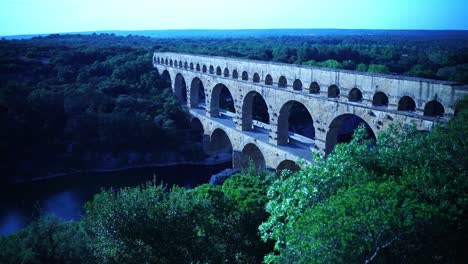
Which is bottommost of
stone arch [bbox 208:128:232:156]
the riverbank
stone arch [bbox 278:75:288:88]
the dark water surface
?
the dark water surface

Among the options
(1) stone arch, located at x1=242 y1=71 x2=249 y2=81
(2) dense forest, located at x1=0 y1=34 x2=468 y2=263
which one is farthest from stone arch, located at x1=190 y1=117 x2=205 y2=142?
(2) dense forest, located at x1=0 y1=34 x2=468 y2=263

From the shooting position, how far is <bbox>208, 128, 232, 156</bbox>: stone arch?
3031cm

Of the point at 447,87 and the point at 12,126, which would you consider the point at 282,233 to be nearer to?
the point at 447,87

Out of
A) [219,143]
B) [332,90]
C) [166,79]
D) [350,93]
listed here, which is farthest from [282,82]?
[166,79]

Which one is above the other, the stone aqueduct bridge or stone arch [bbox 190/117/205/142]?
the stone aqueduct bridge

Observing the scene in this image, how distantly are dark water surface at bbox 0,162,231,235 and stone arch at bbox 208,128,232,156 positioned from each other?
1.14 metres

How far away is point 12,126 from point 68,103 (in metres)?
4.47

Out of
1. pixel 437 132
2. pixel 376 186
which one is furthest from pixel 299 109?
pixel 376 186

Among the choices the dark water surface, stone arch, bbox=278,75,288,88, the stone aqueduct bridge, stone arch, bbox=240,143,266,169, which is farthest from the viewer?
stone arch, bbox=240,143,266,169

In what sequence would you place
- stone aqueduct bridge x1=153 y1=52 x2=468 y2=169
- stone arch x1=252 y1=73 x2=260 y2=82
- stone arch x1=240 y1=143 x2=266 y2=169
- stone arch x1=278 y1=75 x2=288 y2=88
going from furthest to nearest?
1. stone arch x1=240 y1=143 x2=266 y2=169
2. stone arch x1=252 y1=73 x2=260 y2=82
3. stone arch x1=278 y1=75 x2=288 y2=88
4. stone aqueduct bridge x1=153 y1=52 x2=468 y2=169

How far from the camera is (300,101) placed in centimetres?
2031

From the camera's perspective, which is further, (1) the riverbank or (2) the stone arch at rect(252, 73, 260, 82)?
(1) the riverbank

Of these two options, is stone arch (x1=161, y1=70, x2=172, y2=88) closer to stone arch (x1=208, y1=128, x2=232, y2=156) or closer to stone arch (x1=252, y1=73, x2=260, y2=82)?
stone arch (x1=208, y1=128, x2=232, y2=156)

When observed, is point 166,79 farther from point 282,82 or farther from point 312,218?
point 312,218
